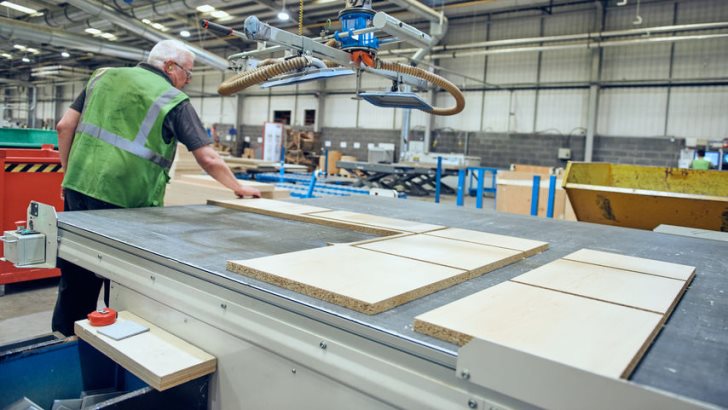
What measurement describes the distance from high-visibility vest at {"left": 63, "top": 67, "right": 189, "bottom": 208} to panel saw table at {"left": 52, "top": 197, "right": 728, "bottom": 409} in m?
0.21

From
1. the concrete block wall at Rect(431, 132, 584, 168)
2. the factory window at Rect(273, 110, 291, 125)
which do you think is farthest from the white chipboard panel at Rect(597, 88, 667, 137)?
the factory window at Rect(273, 110, 291, 125)

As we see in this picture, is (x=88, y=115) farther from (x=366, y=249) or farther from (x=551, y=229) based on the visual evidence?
(x=551, y=229)

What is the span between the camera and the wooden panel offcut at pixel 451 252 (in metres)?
1.51

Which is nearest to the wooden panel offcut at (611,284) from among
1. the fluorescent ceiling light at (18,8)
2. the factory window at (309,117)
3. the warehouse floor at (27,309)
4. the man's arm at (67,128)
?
the man's arm at (67,128)

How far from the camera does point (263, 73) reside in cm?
194

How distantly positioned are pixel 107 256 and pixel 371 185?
9.28m

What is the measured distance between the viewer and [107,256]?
1.74 meters

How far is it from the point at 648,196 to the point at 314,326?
121 inches

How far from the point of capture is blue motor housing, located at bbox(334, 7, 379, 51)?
77.1 inches

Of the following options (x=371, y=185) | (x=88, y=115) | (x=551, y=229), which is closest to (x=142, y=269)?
(x=88, y=115)

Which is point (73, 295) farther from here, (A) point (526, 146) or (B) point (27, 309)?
(A) point (526, 146)

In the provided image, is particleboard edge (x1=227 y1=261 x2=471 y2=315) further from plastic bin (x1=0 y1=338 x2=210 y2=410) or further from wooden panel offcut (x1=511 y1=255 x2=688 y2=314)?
plastic bin (x1=0 y1=338 x2=210 y2=410)

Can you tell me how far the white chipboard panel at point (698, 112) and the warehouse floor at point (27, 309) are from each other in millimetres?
11628

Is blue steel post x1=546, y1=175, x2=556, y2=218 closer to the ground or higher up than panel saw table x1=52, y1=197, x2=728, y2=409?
higher up
